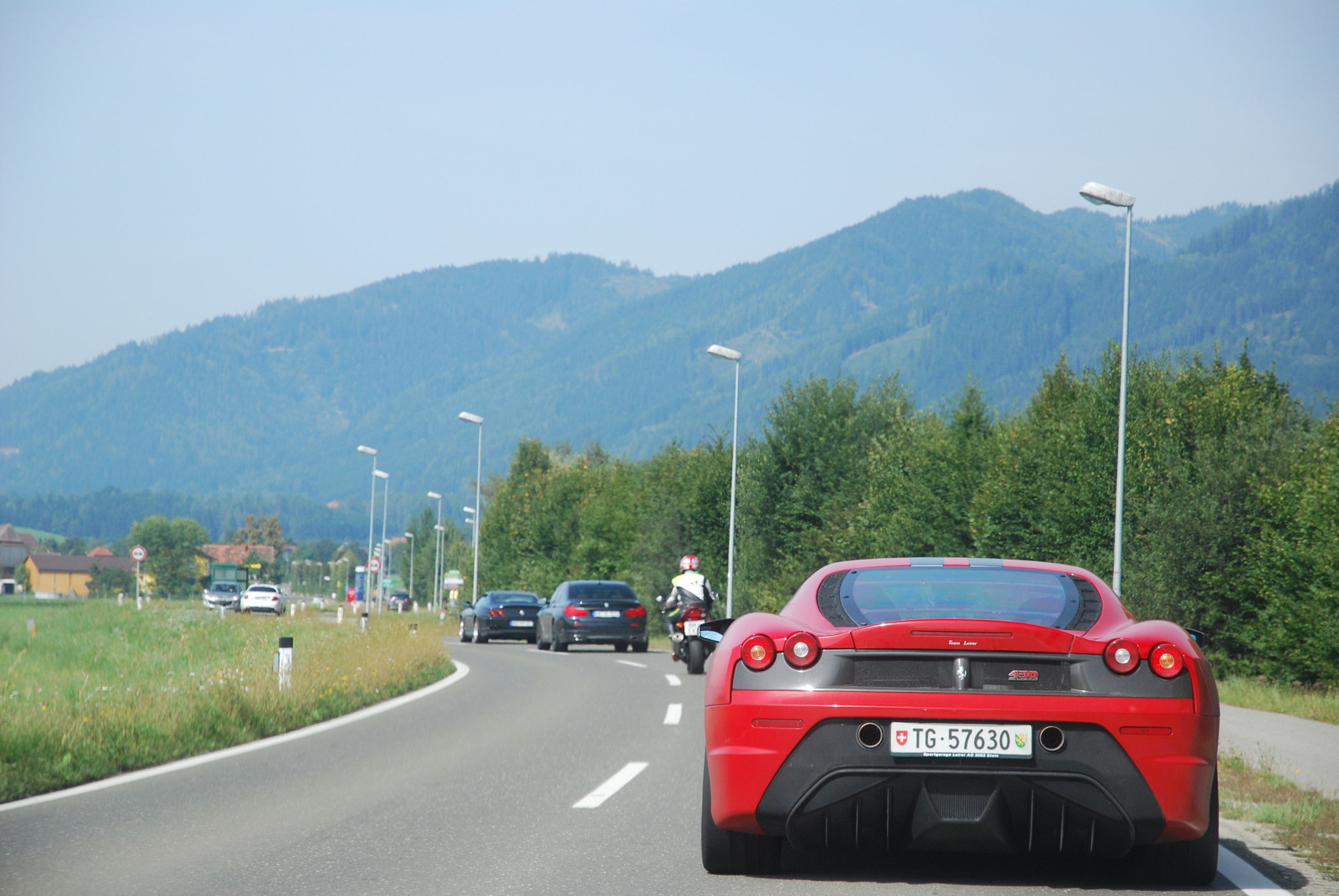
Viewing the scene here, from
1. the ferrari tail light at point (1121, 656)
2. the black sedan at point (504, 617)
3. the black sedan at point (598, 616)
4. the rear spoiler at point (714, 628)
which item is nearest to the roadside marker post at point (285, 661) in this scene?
the rear spoiler at point (714, 628)

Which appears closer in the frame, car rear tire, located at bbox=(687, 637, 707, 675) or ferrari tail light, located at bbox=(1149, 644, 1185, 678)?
ferrari tail light, located at bbox=(1149, 644, 1185, 678)

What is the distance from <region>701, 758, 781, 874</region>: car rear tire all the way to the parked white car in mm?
64249

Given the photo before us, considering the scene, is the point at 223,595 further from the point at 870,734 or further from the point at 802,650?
the point at 870,734

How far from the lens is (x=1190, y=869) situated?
19.6ft

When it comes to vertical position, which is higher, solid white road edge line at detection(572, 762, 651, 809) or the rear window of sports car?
the rear window of sports car

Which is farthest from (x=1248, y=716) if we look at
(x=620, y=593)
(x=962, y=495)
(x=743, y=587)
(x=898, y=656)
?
(x=743, y=587)

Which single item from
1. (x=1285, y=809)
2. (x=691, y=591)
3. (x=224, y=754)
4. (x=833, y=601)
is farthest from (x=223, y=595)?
(x=833, y=601)

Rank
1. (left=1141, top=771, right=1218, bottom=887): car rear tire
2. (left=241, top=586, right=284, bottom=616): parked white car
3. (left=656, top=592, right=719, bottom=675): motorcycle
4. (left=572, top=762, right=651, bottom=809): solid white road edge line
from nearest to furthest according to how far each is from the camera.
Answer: (left=1141, top=771, right=1218, bottom=887): car rear tire
(left=572, top=762, right=651, bottom=809): solid white road edge line
(left=656, top=592, right=719, bottom=675): motorcycle
(left=241, top=586, right=284, bottom=616): parked white car

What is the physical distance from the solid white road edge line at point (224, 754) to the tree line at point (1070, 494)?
42.7 ft

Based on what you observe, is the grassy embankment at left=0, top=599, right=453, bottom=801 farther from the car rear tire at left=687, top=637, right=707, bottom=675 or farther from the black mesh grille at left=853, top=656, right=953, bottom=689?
the black mesh grille at left=853, top=656, right=953, bottom=689

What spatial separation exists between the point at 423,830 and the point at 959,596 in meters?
3.14

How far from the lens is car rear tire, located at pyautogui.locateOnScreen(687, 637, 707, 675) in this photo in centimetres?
2147

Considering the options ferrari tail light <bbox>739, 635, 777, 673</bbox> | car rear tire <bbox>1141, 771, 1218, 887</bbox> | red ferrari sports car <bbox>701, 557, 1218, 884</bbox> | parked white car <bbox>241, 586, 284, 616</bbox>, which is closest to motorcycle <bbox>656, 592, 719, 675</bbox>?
car rear tire <bbox>1141, 771, 1218, 887</bbox>

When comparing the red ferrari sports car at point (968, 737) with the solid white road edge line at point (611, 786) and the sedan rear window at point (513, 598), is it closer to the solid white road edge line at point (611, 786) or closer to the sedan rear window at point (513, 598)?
the solid white road edge line at point (611, 786)
